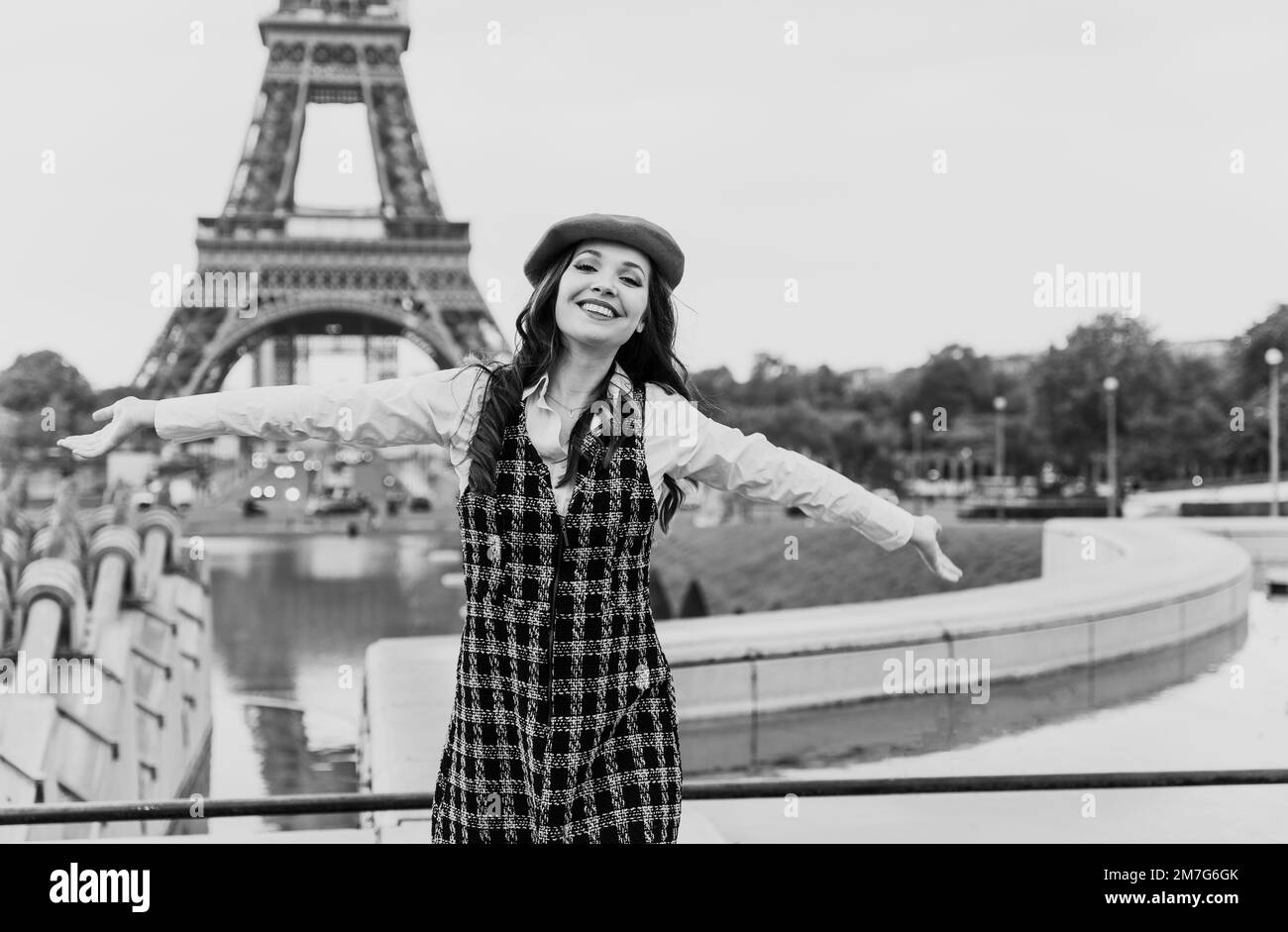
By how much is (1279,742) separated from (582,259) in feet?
17.3

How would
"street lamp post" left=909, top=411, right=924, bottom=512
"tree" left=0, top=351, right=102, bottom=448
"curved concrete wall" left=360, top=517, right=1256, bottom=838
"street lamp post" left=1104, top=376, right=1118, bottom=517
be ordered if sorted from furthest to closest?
"street lamp post" left=909, top=411, right=924, bottom=512 < "street lamp post" left=1104, top=376, right=1118, bottom=517 < "tree" left=0, top=351, right=102, bottom=448 < "curved concrete wall" left=360, top=517, right=1256, bottom=838

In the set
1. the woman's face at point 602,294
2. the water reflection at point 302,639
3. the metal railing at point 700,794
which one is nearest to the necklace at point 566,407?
the woman's face at point 602,294

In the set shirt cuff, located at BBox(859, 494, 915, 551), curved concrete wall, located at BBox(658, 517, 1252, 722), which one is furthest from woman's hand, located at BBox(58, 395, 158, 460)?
curved concrete wall, located at BBox(658, 517, 1252, 722)

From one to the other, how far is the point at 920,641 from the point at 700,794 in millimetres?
3395

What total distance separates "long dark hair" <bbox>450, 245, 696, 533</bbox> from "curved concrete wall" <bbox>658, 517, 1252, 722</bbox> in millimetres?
3585

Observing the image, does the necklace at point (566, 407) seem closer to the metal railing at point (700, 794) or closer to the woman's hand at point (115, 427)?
the woman's hand at point (115, 427)

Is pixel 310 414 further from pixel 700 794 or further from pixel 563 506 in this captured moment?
pixel 700 794

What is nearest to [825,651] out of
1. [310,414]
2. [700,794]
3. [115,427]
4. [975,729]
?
[975,729]

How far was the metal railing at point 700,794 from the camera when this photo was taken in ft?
11.0

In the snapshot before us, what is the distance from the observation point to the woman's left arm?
2.35m

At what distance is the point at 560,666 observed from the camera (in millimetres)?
2287

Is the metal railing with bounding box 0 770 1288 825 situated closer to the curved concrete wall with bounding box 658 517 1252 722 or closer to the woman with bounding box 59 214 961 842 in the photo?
the woman with bounding box 59 214 961 842

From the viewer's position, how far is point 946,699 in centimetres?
668
